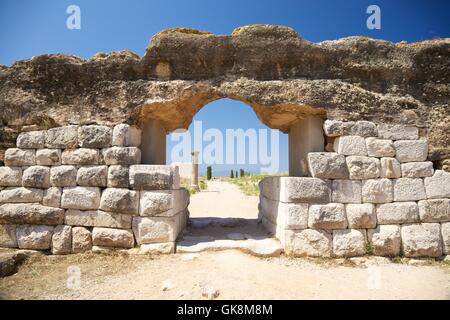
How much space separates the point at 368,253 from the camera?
4.27 metres

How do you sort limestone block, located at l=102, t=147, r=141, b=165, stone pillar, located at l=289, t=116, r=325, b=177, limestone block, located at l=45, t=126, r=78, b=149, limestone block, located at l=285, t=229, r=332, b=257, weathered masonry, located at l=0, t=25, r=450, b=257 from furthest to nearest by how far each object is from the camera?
stone pillar, located at l=289, t=116, r=325, b=177, limestone block, located at l=45, t=126, r=78, b=149, limestone block, located at l=102, t=147, r=141, b=165, weathered masonry, located at l=0, t=25, r=450, b=257, limestone block, located at l=285, t=229, r=332, b=257

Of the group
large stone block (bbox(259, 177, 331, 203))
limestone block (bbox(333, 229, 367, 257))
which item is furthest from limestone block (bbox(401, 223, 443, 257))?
large stone block (bbox(259, 177, 331, 203))

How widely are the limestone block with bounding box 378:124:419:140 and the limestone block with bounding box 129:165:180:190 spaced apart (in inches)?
135

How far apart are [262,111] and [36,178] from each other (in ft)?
12.6

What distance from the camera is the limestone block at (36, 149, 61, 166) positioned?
451cm

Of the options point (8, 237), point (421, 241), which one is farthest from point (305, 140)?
point (8, 237)

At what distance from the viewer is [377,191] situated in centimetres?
436

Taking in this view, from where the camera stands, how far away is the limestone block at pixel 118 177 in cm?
437

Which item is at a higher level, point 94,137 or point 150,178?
point 94,137

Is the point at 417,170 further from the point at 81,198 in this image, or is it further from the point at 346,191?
the point at 81,198

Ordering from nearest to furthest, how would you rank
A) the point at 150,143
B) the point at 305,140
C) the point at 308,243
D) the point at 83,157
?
the point at 308,243 → the point at 83,157 → the point at 305,140 → the point at 150,143

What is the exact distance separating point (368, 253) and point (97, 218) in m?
4.15

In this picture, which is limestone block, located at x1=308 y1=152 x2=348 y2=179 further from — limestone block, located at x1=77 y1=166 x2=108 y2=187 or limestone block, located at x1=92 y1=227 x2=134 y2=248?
limestone block, located at x1=77 y1=166 x2=108 y2=187

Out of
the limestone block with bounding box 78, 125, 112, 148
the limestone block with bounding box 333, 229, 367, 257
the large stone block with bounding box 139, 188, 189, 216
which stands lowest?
the limestone block with bounding box 333, 229, 367, 257
